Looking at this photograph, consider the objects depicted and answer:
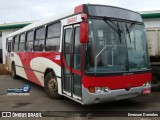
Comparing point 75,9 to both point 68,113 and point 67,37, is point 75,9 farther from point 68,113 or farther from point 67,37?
point 68,113

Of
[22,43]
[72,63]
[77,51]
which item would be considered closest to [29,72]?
[22,43]

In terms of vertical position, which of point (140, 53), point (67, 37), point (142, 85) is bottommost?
point (142, 85)

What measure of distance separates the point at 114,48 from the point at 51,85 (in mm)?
2839

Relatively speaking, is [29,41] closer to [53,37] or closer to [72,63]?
[53,37]

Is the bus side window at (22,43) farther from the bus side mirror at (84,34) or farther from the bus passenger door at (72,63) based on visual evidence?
the bus side mirror at (84,34)

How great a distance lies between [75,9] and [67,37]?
0.85m

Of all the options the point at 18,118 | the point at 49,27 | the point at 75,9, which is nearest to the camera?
the point at 18,118

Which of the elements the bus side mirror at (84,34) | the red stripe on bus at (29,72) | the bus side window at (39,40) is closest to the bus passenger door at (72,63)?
the bus side mirror at (84,34)

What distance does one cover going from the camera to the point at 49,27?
9.16 meters

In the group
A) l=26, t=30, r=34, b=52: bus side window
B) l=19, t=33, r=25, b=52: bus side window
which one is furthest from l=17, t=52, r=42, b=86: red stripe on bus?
l=26, t=30, r=34, b=52: bus side window

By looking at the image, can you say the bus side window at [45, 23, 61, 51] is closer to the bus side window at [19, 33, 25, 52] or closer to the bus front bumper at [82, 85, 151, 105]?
the bus front bumper at [82, 85, 151, 105]

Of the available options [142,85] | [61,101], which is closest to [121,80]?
[142,85]

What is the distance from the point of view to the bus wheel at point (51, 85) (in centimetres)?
856

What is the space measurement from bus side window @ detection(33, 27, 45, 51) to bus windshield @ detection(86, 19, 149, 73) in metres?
3.31
